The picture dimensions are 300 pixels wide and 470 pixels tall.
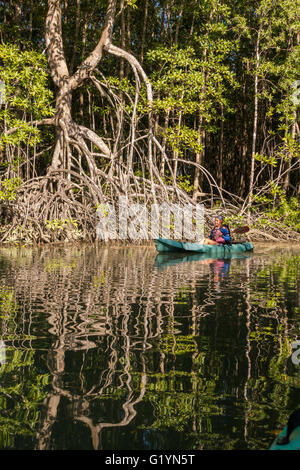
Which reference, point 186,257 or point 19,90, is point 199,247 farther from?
point 19,90

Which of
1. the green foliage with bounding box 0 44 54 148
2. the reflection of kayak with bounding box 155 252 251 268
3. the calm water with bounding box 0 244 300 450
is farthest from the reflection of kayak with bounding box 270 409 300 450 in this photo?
the green foliage with bounding box 0 44 54 148

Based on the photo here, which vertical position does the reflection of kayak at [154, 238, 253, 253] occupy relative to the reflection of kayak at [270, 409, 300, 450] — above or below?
below

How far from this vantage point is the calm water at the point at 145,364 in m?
2.72

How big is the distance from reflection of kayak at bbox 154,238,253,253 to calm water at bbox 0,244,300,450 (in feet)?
16.9

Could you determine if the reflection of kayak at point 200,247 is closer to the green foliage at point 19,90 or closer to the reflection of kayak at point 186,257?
the reflection of kayak at point 186,257

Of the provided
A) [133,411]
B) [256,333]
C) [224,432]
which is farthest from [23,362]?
[256,333]

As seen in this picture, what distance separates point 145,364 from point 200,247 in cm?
985

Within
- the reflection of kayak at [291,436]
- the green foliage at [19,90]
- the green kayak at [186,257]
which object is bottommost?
the green kayak at [186,257]

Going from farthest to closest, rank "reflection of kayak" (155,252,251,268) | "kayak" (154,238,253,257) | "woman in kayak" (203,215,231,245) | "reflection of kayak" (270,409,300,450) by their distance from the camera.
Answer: "woman in kayak" (203,215,231,245), "kayak" (154,238,253,257), "reflection of kayak" (155,252,251,268), "reflection of kayak" (270,409,300,450)

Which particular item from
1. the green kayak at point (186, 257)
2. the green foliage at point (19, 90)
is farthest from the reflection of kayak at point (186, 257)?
the green foliage at point (19, 90)

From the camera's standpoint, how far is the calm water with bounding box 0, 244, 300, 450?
8.94 feet

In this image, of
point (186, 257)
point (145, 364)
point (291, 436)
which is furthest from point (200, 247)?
point (291, 436)

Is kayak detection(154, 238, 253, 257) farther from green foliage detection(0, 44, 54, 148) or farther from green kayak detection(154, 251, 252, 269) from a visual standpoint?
green foliage detection(0, 44, 54, 148)

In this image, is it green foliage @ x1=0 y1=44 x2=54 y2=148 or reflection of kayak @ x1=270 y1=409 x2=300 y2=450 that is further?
green foliage @ x1=0 y1=44 x2=54 y2=148
